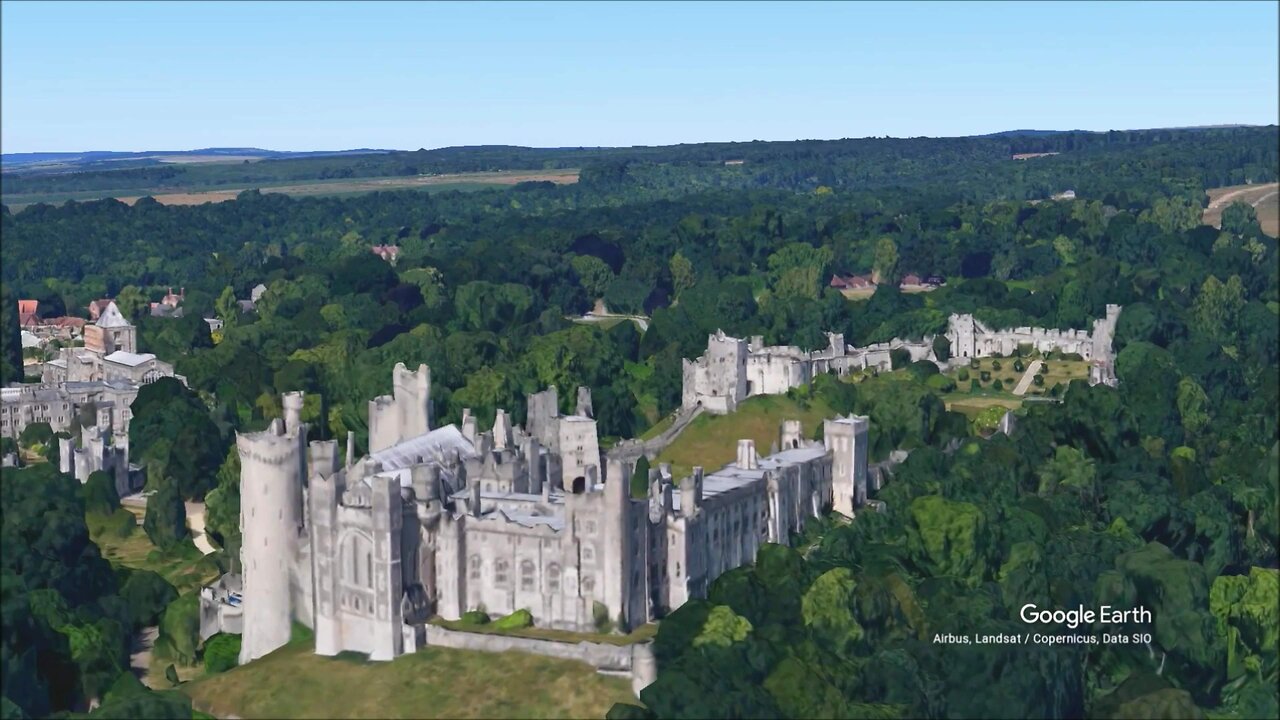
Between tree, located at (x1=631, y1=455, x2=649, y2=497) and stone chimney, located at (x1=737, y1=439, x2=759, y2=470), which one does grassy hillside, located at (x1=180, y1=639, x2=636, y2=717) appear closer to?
stone chimney, located at (x1=737, y1=439, x2=759, y2=470)

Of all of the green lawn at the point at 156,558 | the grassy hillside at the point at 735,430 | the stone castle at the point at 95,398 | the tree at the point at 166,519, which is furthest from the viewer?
the stone castle at the point at 95,398

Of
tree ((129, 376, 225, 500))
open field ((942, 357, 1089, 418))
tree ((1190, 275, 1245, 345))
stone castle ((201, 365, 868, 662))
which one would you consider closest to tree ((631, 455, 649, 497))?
stone castle ((201, 365, 868, 662))

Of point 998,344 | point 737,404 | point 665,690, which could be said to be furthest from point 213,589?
point 998,344

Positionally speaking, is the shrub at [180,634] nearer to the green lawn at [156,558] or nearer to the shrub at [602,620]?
the green lawn at [156,558]

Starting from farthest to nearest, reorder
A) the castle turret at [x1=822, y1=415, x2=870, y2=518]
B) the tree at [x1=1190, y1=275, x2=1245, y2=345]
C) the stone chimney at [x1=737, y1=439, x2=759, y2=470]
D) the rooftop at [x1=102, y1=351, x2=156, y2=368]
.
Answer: the tree at [x1=1190, y1=275, x2=1245, y2=345]
the rooftop at [x1=102, y1=351, x2=156, y2=368]
the castle turret at [x1=822, y1=415, x2=870, y2=518]
the stone chimney at [x1=737, y1=439, x2=759, y2=470]

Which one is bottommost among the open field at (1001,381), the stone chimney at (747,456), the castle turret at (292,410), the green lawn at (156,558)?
the green lawn at (156,558)

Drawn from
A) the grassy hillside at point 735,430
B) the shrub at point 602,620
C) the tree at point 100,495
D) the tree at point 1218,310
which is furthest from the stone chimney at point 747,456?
the tree at point 1218,310
